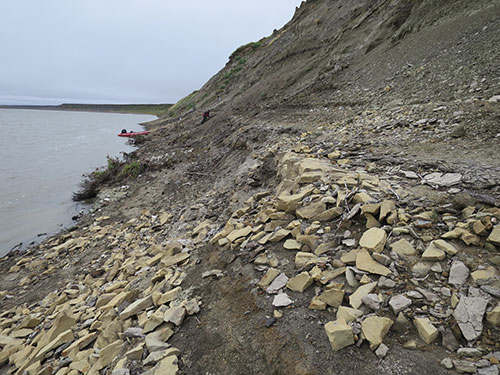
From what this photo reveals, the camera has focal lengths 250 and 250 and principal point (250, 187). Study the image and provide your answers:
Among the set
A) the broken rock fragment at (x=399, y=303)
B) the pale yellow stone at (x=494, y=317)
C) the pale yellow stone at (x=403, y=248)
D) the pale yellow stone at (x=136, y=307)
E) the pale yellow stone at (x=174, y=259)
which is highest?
the pale yellow stone at (x=403, y=248)

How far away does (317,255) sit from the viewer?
2850 millimetres

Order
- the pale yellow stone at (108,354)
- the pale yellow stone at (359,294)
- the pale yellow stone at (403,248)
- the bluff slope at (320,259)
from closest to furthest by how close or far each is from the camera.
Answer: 1. the bluff slope at (320,259)
2. the pale yellow stone at (359,294)
3. the pale yellow stone at (403,248)
4. the pale yellow stone at (108,354)

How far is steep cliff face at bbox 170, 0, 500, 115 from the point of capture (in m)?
6.83

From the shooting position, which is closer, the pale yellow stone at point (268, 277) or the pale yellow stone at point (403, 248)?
the pale yellow stone at point (403, 248)

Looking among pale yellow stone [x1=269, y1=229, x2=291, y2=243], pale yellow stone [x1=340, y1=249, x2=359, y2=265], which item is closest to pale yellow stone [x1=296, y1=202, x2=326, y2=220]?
pale yellow stone [x1=269, y1=229, x2=291, y2=243]

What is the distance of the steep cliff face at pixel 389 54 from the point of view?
683cm

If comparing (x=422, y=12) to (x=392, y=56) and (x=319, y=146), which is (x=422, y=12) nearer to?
(x=392, y=56)

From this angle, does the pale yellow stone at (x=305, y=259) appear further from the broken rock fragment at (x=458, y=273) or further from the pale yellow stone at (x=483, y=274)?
the pale yellow stone at (x=483, y=274)

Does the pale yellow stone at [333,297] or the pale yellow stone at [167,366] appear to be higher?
the pale yellow stone at [333,297]

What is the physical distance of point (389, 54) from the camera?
9.90 m

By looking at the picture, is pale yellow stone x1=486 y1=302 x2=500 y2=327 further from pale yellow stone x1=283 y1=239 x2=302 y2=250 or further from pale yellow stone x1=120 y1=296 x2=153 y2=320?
pale yellow stone x1=120 y1=296 x2=153 y2=320

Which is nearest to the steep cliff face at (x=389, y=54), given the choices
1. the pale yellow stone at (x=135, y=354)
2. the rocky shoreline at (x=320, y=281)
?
the rocky shoreline at (x=320, y=281)

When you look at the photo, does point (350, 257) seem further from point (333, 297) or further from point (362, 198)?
point (362, 198)

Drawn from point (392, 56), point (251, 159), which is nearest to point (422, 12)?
point (392, 56)
